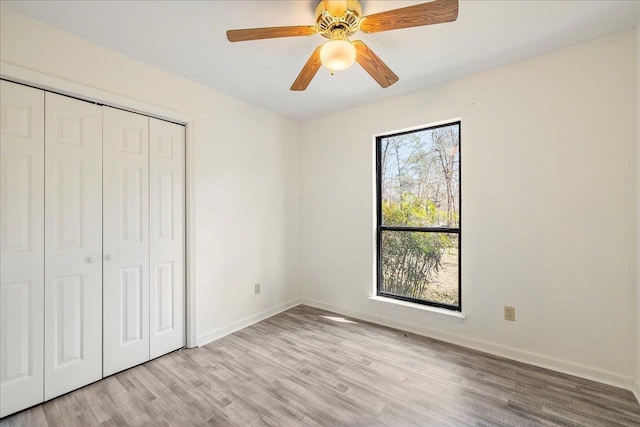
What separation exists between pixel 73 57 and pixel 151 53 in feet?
1.63

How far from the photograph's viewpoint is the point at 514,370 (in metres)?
2.16

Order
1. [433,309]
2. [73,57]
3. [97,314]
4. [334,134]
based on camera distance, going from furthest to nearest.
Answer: [334,134] < [433,309] < [97,314] < [73,57]

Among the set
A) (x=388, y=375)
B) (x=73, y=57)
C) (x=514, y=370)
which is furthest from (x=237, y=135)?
(x=514, y=370)

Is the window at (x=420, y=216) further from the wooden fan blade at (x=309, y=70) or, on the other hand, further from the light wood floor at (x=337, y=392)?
the wooden fan blade at (x=309, y=70)

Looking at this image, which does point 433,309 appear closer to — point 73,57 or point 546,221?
point 546,221

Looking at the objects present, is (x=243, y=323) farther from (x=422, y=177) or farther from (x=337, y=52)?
(x=337, y=52)

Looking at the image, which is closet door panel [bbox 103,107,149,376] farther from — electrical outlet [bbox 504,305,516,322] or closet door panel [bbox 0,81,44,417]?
electrical outlet [bbox 504,305,516,322]

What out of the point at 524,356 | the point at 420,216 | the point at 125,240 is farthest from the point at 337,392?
the point at 125,240

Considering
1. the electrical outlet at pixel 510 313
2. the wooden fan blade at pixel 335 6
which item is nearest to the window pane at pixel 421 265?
the electrical outlet at pixel 510 313

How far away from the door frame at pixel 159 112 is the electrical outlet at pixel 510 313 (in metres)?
2.82

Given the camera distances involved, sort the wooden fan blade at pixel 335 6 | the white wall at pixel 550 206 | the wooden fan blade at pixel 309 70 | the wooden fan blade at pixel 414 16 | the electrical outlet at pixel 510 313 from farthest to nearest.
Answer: the electrical outlet at pixel 510 313 → the white wall at pixel 550 206 → the wooden fan blade at pixel 309 70 → the wooden fan blade at pixel 335 6 → the wooden fan blade at pixel 414 16

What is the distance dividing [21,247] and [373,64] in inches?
102

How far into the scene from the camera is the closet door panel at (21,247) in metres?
1.71

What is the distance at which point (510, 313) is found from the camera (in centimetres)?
236
